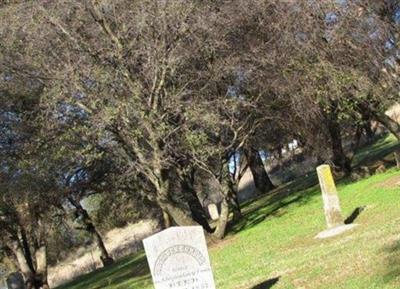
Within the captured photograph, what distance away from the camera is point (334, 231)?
55.4 ft

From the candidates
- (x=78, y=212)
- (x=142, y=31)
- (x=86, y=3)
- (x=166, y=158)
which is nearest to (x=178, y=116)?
(x=166, y=158)

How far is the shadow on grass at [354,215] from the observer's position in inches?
712

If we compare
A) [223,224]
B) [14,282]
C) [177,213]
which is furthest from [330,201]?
[177,213]

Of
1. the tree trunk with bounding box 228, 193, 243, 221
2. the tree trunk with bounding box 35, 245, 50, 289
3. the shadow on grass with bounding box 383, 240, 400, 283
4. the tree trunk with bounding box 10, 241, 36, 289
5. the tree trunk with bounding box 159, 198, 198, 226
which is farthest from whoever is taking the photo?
the tree trunk with bounding box 35, 245, 50, 289

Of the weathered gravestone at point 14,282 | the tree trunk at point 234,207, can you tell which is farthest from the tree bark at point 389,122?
the weathered gravestone at point 14,282

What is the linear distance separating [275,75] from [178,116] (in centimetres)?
388

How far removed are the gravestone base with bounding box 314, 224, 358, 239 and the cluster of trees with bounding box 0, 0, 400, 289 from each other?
287 inches

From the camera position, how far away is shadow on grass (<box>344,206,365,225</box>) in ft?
59.4

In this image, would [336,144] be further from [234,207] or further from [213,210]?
[213,210]

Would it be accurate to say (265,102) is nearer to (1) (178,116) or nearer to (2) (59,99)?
(1) (178,116)

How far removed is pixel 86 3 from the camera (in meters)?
23.5

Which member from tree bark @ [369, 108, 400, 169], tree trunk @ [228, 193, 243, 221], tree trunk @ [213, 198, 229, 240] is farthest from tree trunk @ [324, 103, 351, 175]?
tree trunk @ [213, 198, 229, 240]

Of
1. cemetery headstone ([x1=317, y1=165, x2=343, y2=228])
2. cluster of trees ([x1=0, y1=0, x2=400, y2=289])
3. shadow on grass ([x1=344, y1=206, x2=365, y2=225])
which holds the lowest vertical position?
shadow on grass ([x1=344, y1=206, x2=365, y2=225])

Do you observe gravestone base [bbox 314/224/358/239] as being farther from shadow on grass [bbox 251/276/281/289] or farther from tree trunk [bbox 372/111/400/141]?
tree trunk [bbox 372/111/400/141]
